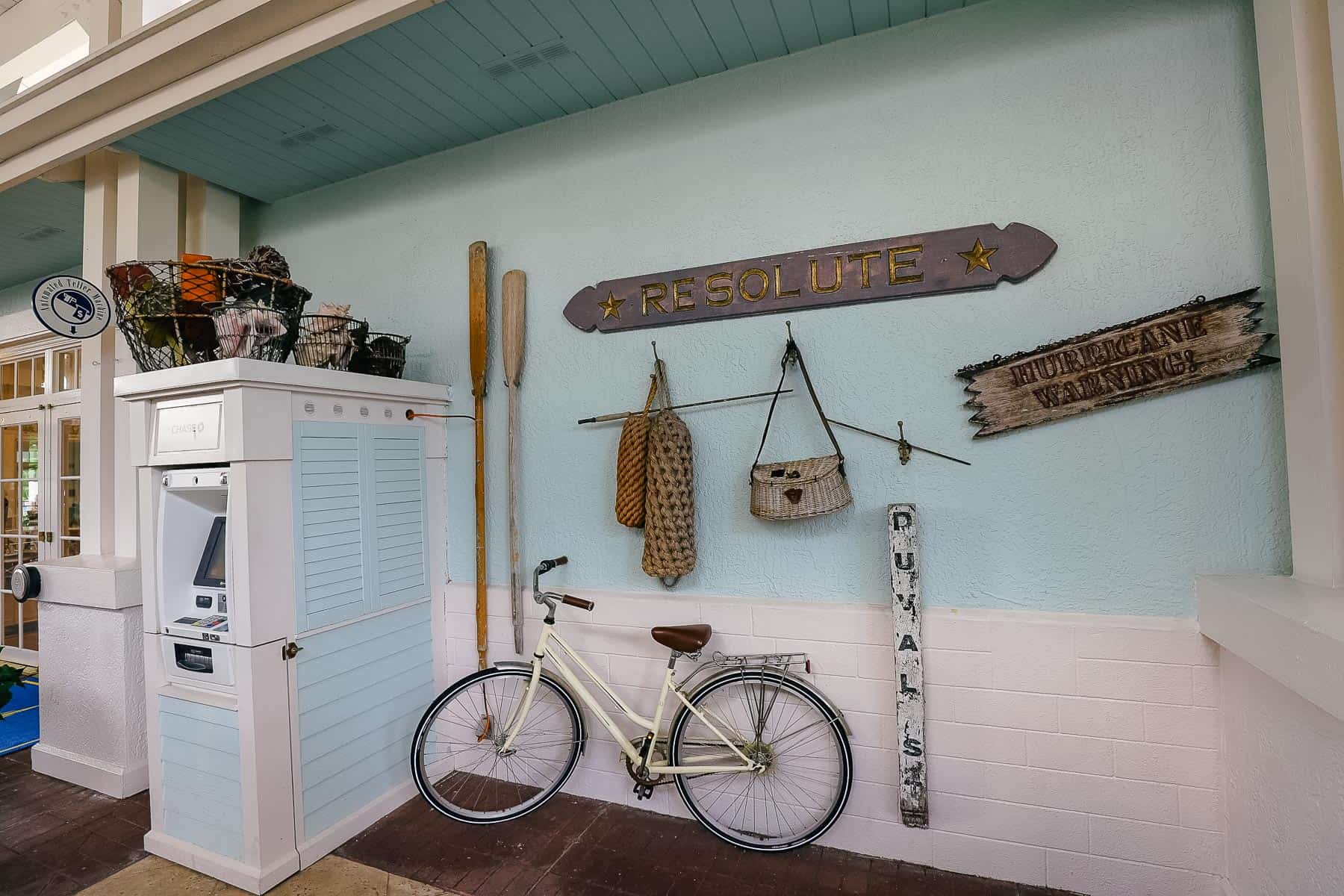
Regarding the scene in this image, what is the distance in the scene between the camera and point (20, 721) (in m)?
3.72

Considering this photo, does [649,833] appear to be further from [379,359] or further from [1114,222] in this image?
[1114,222]

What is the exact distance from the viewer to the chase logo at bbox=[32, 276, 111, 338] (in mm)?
2674

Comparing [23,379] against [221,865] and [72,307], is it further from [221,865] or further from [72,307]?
[221,865]

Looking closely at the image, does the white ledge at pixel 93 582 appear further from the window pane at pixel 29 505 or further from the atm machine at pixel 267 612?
the window pane at pixel 29 505

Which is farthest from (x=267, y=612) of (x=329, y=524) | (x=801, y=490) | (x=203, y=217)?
(x=203, y=217)

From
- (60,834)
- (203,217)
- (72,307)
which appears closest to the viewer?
(60,834)

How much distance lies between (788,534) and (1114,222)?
153 cm

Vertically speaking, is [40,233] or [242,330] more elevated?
[40,233]

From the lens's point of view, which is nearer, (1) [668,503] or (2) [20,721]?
(1) [668,503]

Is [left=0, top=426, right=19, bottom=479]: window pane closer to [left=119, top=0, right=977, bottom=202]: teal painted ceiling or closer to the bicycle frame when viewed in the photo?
[left=119, top=0, right=977, bottom=202]: teal painted ceiling

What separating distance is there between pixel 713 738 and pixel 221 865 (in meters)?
1.84

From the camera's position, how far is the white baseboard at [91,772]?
287 cm

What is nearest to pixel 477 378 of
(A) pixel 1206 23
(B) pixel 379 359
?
(B) pixel 379 359

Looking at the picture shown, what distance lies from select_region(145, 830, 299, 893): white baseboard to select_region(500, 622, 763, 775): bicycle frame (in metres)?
0.83
